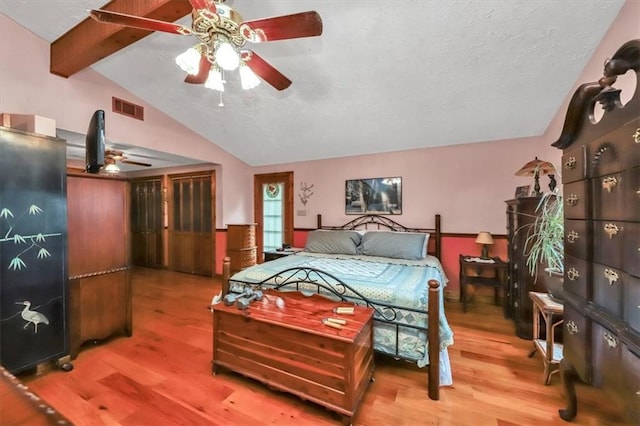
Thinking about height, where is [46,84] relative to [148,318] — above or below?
above

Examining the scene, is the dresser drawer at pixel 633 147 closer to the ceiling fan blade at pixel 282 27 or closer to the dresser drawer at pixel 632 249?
the dresser drawer at pixel 632 249

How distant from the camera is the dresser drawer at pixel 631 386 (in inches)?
38.1

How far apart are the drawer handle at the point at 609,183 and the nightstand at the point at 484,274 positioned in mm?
2257

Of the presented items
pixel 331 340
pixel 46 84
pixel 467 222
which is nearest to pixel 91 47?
pixel 46 84

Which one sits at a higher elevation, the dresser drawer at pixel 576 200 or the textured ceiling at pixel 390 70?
the textured ceiling at pixel 390 70

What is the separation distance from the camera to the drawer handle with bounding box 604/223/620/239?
42.1 inches

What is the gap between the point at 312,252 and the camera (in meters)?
3.82

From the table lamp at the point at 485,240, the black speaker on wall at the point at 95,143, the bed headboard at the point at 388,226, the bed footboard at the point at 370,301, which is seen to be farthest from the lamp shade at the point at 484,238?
the black speaker on wall at the point at 95,143

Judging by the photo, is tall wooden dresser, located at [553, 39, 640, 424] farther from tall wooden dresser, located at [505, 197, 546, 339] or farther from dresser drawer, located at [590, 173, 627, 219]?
tall wooden dresser, located at [505, 197, 546, 339]

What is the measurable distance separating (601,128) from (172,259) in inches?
251

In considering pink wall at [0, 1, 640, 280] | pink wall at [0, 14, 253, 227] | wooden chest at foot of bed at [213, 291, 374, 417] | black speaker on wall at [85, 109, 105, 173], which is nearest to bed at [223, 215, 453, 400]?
wooden chest at foot of bed at [213, 291, 374, 417]

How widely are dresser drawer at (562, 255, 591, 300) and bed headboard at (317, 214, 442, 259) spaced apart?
2223 millimetres

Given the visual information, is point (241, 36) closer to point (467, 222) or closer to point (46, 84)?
point (46, 84)

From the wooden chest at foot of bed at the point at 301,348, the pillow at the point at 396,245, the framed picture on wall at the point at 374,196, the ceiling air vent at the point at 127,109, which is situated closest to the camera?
the wooden chest at foot of bed at the point at 301,348
